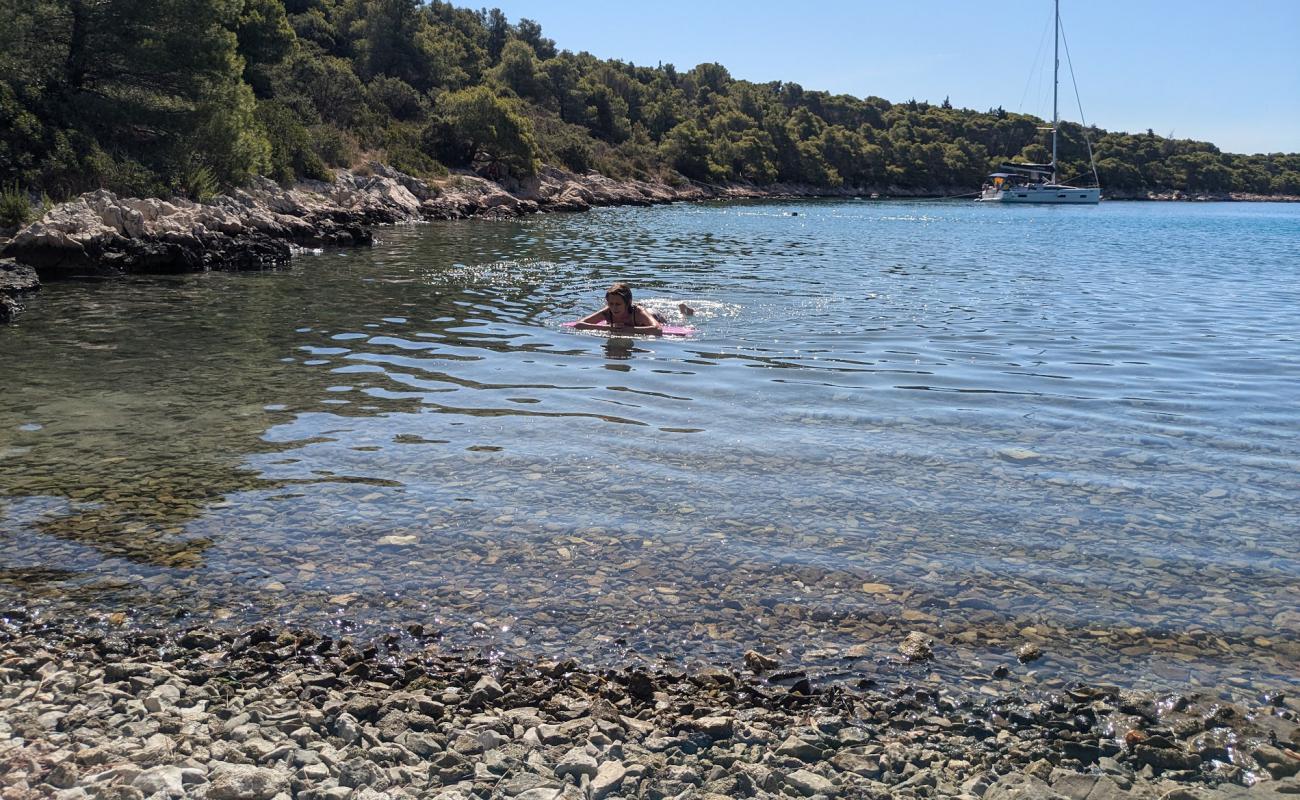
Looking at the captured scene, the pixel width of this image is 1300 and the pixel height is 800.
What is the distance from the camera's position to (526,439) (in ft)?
30.1

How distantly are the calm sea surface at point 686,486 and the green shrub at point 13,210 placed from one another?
32.5 feet

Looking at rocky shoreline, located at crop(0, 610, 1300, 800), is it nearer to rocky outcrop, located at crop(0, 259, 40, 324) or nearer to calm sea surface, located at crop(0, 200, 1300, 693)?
calm sea surface, located at crop(0, 200, 1300, 693)

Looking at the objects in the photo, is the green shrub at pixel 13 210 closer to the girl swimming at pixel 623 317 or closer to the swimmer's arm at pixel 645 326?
the girl swimming at pixel 623 317

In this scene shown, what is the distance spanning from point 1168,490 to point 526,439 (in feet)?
18.2

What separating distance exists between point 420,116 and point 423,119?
1.79ft

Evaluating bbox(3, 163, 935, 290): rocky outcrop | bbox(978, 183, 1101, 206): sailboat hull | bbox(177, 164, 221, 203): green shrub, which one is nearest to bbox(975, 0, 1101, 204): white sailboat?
bbox(978, 183, 1101, 206): sailboat hull

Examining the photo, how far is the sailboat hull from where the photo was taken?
115 m

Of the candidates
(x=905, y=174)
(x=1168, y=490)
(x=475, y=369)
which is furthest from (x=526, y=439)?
(x=905, y=174)

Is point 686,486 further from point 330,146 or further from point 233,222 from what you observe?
point 330,146

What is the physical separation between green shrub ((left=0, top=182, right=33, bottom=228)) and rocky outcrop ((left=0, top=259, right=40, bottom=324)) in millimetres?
5681

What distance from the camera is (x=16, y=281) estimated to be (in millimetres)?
18906

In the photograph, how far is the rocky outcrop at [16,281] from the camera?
18094 mm

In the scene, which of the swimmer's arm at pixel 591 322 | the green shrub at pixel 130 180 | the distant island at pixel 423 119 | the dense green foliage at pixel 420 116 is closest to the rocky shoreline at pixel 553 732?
the swimmer's arm at pixel 591 322

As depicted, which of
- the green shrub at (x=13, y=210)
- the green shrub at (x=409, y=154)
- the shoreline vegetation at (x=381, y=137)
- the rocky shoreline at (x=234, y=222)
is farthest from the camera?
the green shrub at (x=409, y=154)
